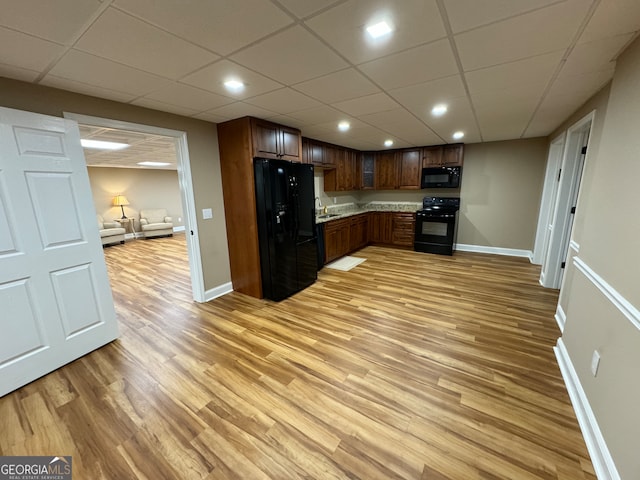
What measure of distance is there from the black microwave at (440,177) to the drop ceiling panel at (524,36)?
12.9 ft

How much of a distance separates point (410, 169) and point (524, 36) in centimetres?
451

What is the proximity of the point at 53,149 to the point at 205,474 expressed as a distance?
268 cm

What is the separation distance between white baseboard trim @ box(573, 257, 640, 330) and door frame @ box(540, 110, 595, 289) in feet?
6.18

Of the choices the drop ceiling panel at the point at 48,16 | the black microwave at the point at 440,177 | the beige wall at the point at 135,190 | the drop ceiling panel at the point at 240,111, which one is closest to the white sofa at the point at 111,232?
the beige wall at the point at 135,190

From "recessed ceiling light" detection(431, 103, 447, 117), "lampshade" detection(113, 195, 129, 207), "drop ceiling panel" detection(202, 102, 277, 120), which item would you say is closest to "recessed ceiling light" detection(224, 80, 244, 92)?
"drop ceiling panel" detection(202, 102, 277, 120)

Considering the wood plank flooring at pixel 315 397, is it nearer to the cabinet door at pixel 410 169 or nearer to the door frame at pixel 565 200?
the door frame at pixel 565 200

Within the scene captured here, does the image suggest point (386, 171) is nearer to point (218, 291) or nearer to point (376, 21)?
point (218, 291)

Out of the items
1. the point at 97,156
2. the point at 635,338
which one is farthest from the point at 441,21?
the point at 97,156

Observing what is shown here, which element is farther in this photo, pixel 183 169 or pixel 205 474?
pixel 183 169

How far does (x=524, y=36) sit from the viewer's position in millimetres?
1476

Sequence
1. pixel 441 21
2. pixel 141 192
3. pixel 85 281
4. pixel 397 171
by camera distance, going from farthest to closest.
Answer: pixel 141 192 → pixel 397 171 → pixel 85 281 → pixel 441 21

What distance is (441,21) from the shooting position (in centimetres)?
134

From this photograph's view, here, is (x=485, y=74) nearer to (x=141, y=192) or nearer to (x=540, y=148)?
(x=540, y=148)

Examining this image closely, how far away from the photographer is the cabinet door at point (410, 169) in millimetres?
5746
